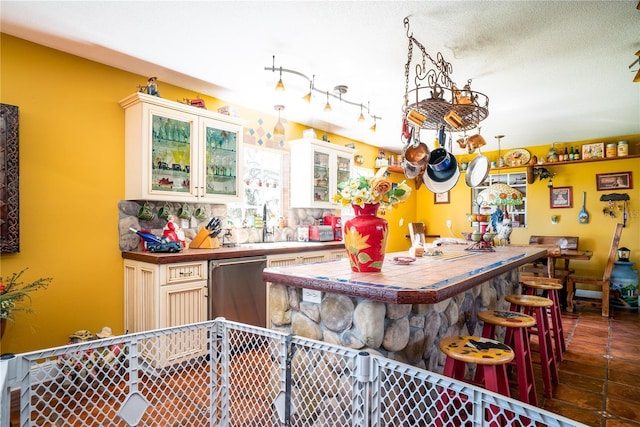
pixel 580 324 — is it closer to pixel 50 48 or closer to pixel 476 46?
pixel 476 46

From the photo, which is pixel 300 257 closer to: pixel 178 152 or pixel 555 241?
pixel 178 152

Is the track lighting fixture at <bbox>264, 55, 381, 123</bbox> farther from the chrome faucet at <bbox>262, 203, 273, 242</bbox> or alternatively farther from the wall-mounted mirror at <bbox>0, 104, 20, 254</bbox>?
the wall-mounted mirror at <bbox>0, 104, 20, 254</bbox>

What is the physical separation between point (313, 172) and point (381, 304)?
3.03m

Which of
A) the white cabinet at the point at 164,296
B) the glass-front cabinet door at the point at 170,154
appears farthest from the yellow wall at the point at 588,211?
the white cabinet at the point at 164,296

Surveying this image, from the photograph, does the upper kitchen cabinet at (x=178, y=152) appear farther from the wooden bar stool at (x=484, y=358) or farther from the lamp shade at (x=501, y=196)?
the lamp shade at (x=501, y=196)

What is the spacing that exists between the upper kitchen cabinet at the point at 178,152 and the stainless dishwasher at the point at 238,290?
27.5 inches

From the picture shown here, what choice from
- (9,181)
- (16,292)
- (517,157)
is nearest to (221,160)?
(9,181)

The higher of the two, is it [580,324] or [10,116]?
[10,116]

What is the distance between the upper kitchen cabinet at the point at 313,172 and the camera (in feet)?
14.8

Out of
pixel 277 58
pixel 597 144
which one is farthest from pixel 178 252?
pixel 597 144

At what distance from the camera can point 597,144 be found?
→ 5.54m

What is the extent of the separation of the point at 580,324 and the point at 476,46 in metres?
3.45

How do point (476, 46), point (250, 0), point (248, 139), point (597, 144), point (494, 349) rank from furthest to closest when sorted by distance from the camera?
point (597, 144)
point (248, 139)
point (476, 46)
point (250, 0)
point (494, 349)

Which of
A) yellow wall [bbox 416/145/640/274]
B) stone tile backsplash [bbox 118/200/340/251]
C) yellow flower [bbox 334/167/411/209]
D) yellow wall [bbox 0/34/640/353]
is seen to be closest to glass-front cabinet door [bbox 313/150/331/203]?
stone tile backsplash [bbox 118/200/340/251]
